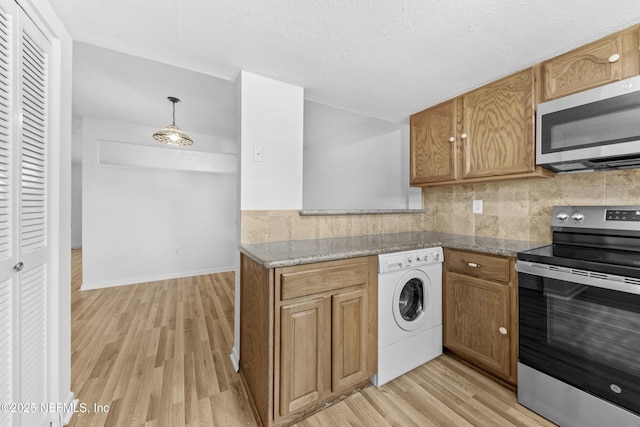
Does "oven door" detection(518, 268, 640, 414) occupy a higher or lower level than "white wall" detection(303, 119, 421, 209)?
lower

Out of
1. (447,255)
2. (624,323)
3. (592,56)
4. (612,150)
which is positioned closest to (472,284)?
(447,255)

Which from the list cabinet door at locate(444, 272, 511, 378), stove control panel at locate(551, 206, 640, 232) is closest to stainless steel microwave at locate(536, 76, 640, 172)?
stove control panel at locate(551, 206, 640, 232)

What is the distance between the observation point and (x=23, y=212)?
43.1 inches

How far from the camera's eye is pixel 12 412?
991 millimetres

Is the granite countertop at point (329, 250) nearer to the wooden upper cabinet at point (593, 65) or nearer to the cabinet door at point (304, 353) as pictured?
the cabinet door at point (304, 353)

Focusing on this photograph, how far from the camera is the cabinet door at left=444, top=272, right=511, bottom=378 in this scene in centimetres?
162

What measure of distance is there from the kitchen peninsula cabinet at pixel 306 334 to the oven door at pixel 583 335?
884 mm

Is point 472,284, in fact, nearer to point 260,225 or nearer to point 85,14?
point 260,225

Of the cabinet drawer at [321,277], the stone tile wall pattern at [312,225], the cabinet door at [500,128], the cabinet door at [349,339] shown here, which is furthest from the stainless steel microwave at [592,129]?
the cabinet door at [349,339]

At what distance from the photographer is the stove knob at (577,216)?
64.3 inches

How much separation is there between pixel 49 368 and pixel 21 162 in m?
1.03

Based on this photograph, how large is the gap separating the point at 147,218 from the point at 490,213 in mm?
4473

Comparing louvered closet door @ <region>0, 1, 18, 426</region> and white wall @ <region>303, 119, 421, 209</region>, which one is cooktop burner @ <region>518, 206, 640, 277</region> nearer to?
white wall @ <region>303, 119, 421, 209</region>

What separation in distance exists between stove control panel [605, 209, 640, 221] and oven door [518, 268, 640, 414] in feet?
1.99
